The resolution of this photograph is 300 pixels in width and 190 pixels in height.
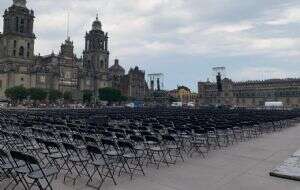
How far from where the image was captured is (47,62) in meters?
106

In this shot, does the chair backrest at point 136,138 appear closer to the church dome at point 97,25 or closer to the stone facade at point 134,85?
the church dome at point 97,25

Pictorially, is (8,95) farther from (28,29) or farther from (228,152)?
(228,152)

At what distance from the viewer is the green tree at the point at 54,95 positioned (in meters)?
92.6

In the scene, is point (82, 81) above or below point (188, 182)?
above

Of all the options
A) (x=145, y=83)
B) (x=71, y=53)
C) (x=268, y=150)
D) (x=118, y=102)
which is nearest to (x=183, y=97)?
(x=145, y=83)

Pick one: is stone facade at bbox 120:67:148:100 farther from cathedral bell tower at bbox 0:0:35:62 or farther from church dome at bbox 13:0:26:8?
church dome at bbox 13:0:26:8

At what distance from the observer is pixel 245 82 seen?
14050 cm

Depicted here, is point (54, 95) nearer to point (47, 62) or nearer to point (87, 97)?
point (87, 97)

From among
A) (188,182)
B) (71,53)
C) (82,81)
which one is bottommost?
(188,182)

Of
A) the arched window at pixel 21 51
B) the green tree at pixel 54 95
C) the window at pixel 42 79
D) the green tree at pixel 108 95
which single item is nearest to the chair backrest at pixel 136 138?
the green tree at pixel 54 95

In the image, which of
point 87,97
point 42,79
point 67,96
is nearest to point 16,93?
point 42,79

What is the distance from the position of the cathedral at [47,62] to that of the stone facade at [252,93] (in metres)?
31.9

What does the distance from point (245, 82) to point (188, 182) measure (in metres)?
136

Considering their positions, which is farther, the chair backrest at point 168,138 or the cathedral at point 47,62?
the cathedral at point 47,62
